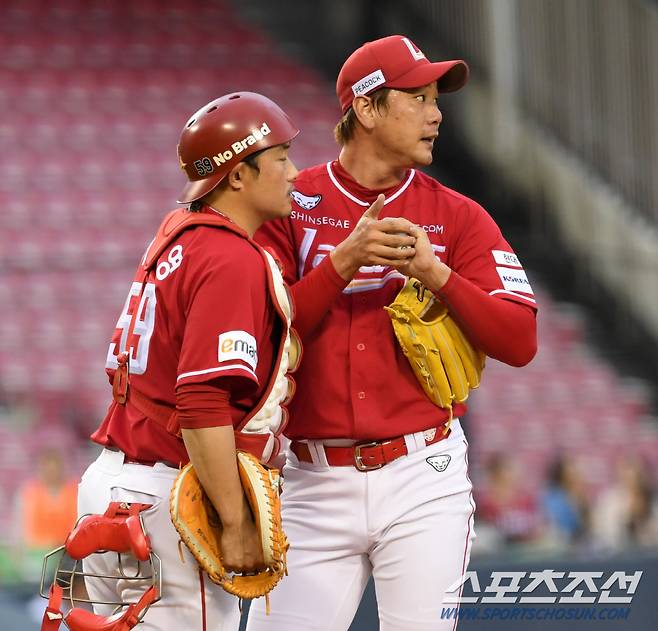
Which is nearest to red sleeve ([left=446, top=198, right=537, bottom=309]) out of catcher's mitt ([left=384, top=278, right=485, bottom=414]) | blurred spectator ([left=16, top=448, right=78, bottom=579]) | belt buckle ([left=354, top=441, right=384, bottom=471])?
catcher's mitt ([left=384, top=278, right=485, bottom=414])

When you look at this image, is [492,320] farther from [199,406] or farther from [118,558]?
[118,558]

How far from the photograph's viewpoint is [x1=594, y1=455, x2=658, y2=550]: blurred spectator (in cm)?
817

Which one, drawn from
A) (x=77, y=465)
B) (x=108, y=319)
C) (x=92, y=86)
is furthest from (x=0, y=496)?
(x=92, y=86)

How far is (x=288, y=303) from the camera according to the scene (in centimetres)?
319

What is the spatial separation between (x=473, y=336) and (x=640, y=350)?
8461 mm

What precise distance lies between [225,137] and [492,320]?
0.82 metres

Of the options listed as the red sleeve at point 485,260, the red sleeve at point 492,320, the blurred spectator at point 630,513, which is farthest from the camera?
the blurred spectator at point 630,513

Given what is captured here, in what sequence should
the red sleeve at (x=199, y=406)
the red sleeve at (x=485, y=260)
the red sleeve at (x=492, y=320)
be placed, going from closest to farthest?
the red sleeve at (x=199, y=406) < the red sleeve at (x=492, y=320) < the red sleeve at (x=485, y=260)

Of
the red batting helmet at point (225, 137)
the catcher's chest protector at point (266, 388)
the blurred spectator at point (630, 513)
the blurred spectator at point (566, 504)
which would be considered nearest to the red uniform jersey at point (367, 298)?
the catcher's chest protector at point (266, 388)

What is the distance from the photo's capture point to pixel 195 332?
297cm

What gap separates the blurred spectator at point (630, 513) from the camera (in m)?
8.17

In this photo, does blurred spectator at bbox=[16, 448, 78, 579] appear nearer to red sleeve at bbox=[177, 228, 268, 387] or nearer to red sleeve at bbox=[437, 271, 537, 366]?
red sleeve at bbox=[437, 271, 537, 366]

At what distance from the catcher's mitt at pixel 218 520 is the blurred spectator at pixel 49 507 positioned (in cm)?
466

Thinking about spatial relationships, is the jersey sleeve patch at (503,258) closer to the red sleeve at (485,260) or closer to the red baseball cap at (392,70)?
the red sleeve at (485,260)
